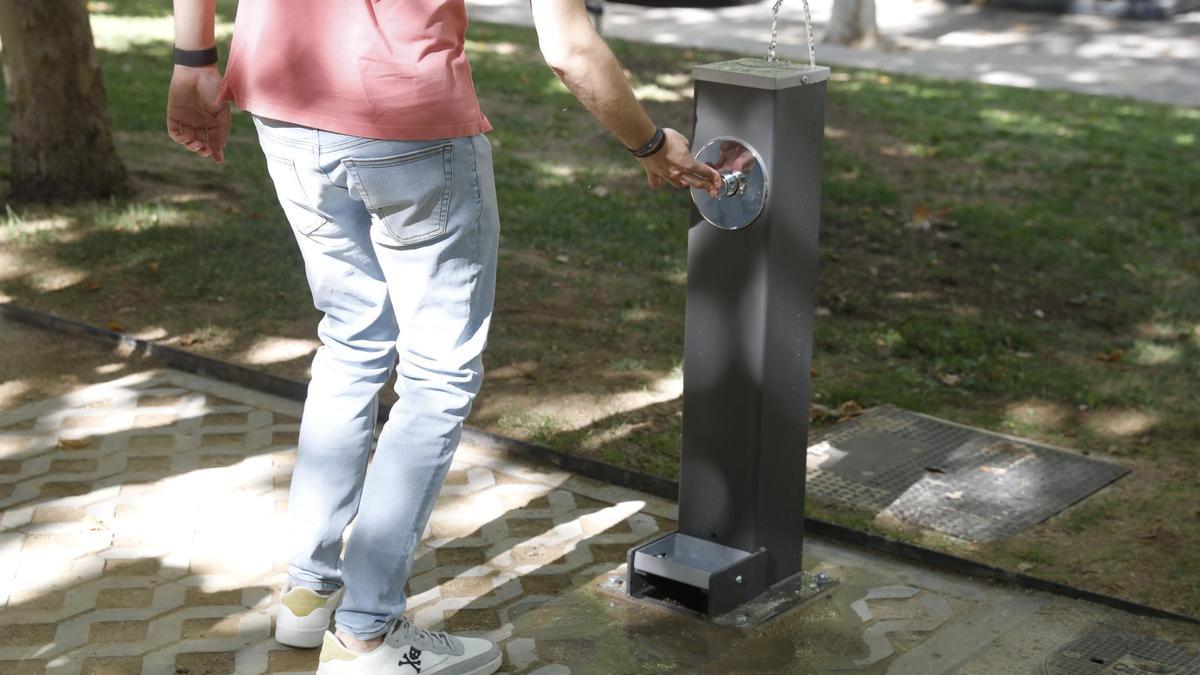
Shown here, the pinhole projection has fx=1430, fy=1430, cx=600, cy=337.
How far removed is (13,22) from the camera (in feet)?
23.0

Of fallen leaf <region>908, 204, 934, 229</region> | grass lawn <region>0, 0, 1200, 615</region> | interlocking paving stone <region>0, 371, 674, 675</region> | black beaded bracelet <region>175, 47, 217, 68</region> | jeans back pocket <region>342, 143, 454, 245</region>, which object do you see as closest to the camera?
jeans back pocket <region>342, 143, 454, 245</region>

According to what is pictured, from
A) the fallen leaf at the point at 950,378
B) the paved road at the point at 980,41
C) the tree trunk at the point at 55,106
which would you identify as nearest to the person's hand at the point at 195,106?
the fallen leaf at the point at 950,378

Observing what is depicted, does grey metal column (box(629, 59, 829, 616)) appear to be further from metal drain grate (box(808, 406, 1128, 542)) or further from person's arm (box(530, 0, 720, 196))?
metal drain grate (box(808, 406, 1128, 542))

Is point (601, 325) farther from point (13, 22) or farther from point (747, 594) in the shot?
point (13, 22)

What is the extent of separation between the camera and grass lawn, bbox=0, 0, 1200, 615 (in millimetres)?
4738

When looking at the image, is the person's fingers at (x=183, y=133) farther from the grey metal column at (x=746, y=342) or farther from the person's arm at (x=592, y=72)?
the grey metal column at (x=746, y=342)

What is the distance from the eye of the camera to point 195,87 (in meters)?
3.07

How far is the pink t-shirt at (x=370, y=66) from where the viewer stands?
2.67 meters

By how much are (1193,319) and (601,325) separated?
2.66m

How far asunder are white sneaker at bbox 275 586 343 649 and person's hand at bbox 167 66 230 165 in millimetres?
1006

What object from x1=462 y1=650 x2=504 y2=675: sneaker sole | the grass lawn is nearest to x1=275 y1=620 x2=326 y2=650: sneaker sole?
x1=462 y1=650 x2=504 y2=675: sneaker sole

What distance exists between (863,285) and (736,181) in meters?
3.59

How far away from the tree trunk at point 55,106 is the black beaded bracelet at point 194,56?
4.43 m

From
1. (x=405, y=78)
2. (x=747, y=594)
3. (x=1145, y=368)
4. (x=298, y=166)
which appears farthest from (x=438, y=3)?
(x=1145, y=368)
